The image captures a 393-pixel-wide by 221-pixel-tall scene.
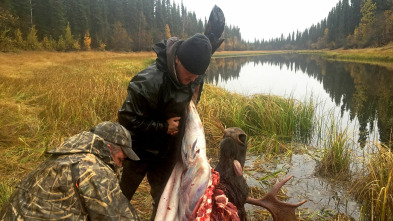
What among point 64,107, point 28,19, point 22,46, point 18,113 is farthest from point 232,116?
point 28,19

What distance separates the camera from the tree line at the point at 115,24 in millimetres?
34344

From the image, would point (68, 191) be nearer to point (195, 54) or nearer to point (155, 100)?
point (155, 100)

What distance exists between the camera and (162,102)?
7.16 ft

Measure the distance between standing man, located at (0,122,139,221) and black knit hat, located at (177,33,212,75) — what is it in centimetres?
91

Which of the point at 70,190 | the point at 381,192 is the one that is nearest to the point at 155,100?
the point at 70,190

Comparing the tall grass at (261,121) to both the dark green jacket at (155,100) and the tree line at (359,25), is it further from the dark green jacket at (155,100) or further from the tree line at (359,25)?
the tree line at (359,25)

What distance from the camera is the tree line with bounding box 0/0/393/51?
3434 cm

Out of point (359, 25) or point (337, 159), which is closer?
point (337, 159)

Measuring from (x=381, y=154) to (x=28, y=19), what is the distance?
4598cm

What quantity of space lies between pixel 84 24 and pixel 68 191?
52.8 m

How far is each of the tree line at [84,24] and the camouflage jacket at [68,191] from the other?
27355 mm

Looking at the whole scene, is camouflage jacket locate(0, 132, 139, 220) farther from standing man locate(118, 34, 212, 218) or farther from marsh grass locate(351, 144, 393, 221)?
marsh grass locate(351, 144, 393, 221)

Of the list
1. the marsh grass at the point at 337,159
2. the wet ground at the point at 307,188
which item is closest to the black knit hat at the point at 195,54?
the wet ground at the point at 307,188

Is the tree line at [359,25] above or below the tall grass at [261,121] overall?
above
